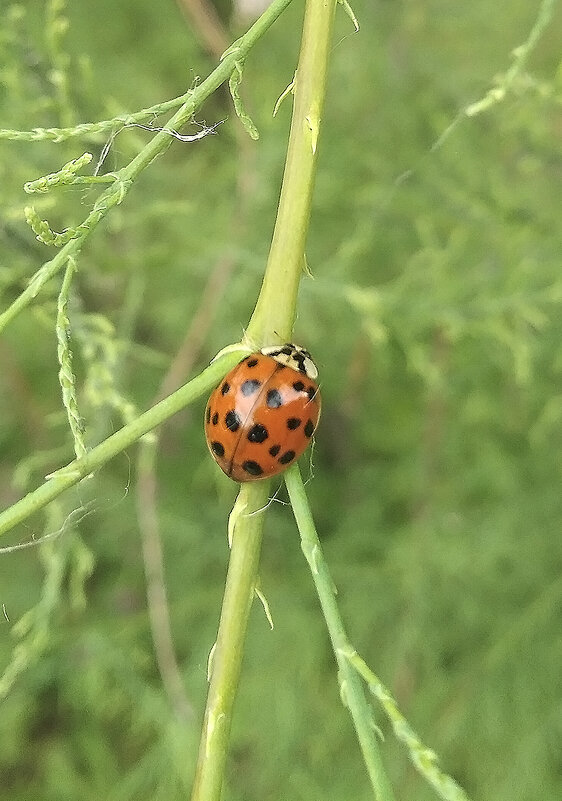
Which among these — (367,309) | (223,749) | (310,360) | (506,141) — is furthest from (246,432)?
(506,141)

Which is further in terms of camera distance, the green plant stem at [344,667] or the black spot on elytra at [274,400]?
the black spot on elytra at [274,400]

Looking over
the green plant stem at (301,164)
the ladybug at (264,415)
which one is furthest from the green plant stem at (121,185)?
the ladybug at (264,415)

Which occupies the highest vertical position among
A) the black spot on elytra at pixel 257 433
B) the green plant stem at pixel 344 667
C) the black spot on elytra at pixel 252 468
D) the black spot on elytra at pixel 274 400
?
the black spot on elytra at pixel 274 400

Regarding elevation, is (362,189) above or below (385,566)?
above

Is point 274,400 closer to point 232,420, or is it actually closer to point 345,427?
point 232,420

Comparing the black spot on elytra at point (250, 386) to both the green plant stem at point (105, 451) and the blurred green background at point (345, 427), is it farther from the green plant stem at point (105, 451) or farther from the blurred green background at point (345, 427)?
the blurred green background at point (345, 427)

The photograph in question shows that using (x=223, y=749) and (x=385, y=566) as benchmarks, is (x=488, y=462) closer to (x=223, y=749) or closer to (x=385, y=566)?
(x=385, y=566)

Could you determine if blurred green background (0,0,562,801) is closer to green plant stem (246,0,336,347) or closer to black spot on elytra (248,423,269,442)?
black spot on elytra (248,423,269,442)

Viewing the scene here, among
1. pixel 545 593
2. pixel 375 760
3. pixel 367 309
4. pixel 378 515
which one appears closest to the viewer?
pixel 375 760
